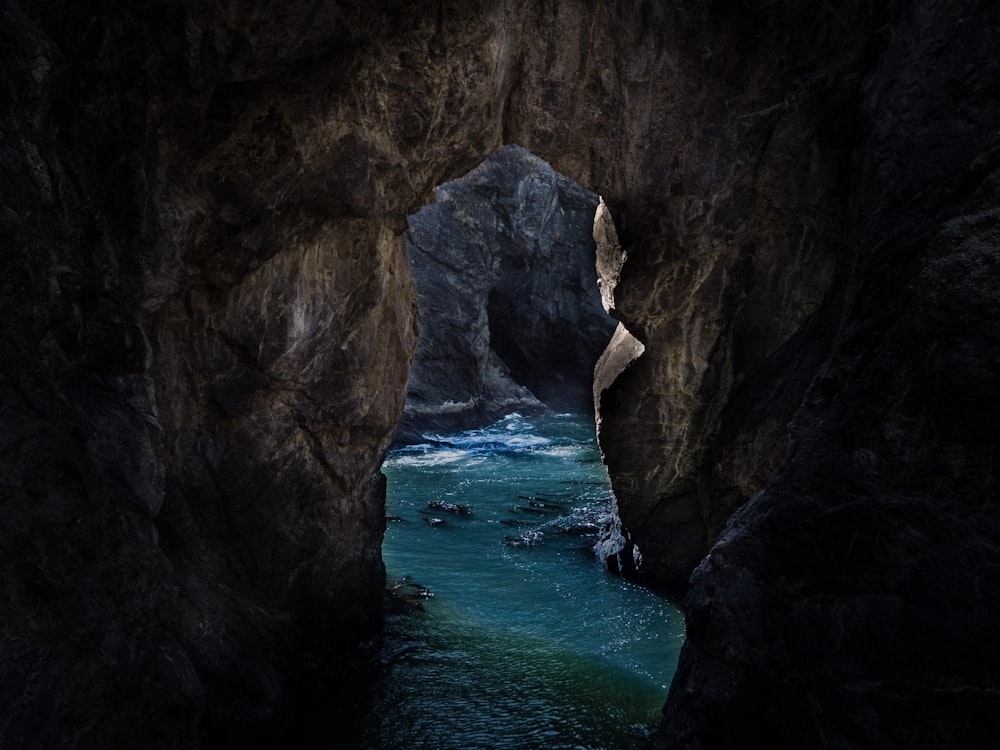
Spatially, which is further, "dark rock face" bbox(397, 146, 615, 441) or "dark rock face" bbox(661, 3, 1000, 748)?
"dark rock face" bbox(397, 146, 615, 441)

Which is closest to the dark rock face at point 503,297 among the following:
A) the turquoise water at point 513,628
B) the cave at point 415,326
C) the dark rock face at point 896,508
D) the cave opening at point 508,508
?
the cave opening at point 508,508

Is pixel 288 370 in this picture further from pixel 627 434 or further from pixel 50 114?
pixel 627 434

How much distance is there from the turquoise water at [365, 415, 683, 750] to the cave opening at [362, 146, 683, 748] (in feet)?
0.12

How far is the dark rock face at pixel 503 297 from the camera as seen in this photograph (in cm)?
3438

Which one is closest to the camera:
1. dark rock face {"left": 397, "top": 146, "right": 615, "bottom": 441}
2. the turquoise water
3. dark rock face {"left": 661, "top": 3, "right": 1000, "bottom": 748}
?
dark rock face {"left": 661, "top": 3, "right": 1000, "bottom": 748}

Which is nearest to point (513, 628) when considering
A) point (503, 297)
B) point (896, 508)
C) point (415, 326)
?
point (415, 326)

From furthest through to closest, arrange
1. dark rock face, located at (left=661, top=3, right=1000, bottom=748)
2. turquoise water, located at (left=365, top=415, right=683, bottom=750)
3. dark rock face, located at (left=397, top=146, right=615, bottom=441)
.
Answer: dark rock face, located at (left=397, top=146, right=615, bottom=441), turquoise water, located at (left=365, top=415, right=683, bottom=750), dark rock face, located at (left=661, top=3, right=1000, bottom=748)

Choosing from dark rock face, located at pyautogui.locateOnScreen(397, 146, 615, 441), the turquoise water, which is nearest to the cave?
the turquoise water

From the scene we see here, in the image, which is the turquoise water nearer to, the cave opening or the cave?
the cave opening

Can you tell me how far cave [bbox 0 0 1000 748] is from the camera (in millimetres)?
5465

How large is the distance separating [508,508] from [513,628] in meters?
8.53

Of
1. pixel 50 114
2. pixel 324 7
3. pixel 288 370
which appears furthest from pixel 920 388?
pixel 288 370

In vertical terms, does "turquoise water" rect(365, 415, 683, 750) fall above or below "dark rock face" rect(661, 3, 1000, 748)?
below

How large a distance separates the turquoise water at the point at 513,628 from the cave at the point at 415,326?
1.50m
